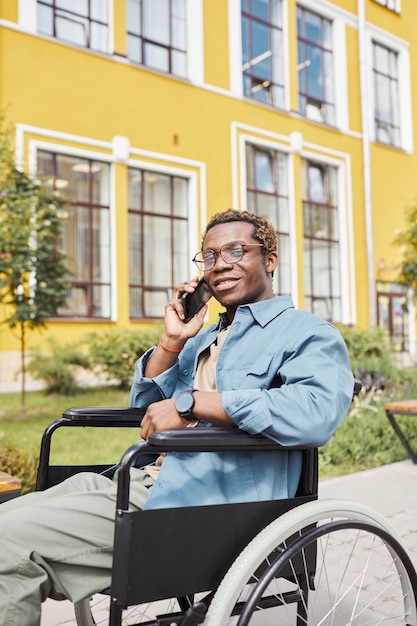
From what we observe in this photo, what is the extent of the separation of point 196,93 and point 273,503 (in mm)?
14065

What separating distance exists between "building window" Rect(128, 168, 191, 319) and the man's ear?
37.7ft

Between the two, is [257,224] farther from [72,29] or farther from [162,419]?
[72,29]

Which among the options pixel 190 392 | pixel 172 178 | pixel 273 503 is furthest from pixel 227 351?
pixel 172 178

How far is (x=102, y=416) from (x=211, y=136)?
1360 cm

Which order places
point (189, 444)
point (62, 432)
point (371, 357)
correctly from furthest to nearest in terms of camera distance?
1. point (371, 357)
2. point (62, 432)
3. point (189, 444)

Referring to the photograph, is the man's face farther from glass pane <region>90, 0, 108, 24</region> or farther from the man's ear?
glass pane <region>90, 0, 108, 24</region>

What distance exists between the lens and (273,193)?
16594 millimetres

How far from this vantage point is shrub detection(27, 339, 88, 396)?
10758 mm

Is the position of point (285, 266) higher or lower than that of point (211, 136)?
lower

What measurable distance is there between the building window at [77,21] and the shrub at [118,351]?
6158 millimetres

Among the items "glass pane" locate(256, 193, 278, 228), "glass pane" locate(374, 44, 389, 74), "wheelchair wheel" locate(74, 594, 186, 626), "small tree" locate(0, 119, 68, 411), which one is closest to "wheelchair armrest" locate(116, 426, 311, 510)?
"wheelchair wheel" locate(74, 594, 186, 626)

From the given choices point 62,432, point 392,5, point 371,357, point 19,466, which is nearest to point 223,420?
point 19,466

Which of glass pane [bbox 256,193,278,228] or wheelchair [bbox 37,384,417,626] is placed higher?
glass pane [bbox 256,193,278,228]

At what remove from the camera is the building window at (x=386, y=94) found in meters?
19.7
